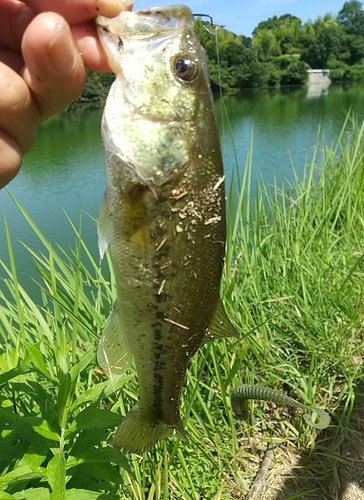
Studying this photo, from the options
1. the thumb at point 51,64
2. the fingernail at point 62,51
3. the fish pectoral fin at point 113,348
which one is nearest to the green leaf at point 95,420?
the fish pectoral fin at point 113,348

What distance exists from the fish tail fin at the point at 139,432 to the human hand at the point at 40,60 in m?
0.91

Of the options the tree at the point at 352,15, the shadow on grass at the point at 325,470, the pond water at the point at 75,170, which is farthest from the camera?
the tree at the point at 352,15

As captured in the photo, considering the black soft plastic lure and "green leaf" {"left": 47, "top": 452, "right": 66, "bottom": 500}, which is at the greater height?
"green leaf" {"left": 47, "top": 452, "right": 66, "bottom": 500}

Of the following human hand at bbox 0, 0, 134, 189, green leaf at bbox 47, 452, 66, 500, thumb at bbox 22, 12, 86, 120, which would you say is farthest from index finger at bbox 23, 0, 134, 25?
green leaf at bbox 47, 452, 66, 500

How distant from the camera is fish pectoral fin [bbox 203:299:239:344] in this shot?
1436 millimetres

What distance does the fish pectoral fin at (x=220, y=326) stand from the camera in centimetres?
144

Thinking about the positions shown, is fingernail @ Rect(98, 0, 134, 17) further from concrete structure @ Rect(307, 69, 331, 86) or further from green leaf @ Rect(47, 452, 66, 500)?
concrete structure @ Rect(307, 69, 331, 86)

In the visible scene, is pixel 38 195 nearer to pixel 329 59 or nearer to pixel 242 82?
pixel 242 82

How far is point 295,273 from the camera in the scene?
3.21 metres

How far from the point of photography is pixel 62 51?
1.19 m

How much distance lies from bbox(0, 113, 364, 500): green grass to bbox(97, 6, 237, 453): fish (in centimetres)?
56

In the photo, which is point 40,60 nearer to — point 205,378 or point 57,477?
point 57,477

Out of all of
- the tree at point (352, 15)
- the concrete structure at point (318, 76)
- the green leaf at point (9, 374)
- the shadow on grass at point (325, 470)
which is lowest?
the concrete structure at point (318, 76)

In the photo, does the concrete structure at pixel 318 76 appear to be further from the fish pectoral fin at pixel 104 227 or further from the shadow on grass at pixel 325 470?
the fish pectoral fin at pixel 104 227
